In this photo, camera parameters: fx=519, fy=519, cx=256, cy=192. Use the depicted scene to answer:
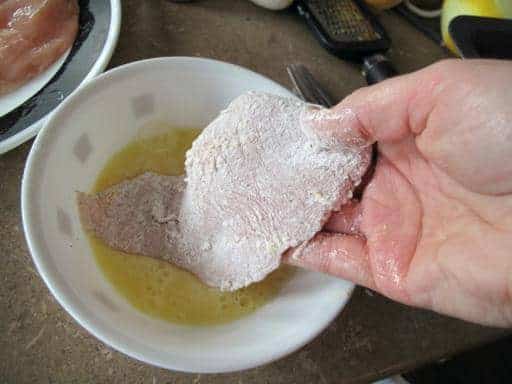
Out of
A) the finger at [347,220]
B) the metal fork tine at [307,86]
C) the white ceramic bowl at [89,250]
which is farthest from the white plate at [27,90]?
the finger at [347,220]

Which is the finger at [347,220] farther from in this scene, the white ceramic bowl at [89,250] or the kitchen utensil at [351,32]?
the kitchen utensil at [351,32]

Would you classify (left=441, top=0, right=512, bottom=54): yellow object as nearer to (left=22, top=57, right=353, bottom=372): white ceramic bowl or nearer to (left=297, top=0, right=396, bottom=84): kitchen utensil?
(left=297, top=0, right=396, bottom=84): kitchen utensil

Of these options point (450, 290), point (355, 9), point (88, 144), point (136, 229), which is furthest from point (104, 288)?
point (355, 9)

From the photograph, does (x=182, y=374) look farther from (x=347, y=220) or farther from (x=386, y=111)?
(x=386, y=111)

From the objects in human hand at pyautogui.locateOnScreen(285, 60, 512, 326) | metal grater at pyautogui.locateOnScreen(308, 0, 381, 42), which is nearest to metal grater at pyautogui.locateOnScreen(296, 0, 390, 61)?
metal grater at pyautogui.locateOnScreen(308, 0, 381, 42)

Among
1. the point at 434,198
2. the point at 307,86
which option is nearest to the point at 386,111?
the point at 434,198

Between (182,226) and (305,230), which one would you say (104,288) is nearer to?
(182,226)
